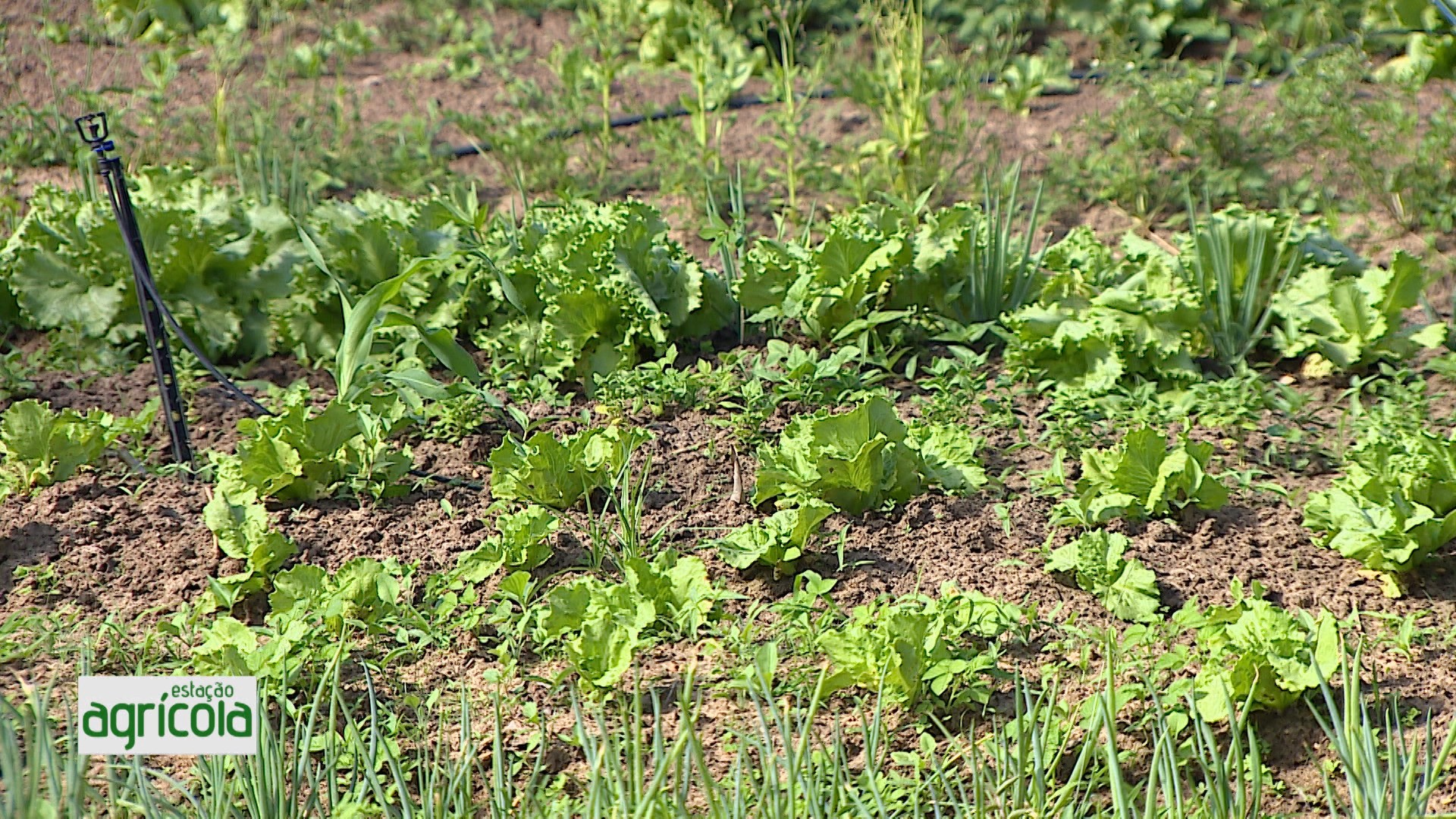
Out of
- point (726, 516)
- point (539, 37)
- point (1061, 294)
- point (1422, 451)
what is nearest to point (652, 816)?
point (726, 516)

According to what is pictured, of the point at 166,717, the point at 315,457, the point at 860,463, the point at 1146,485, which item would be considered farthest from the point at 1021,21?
the point at 166,717

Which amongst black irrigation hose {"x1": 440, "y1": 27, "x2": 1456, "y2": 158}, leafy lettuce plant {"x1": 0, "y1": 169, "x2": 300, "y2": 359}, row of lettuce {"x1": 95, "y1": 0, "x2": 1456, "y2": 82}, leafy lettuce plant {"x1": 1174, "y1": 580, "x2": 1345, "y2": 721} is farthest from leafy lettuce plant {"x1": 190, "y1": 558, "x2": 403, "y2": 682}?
row of lettuce {"x1": 95, "y1": 0, "x2": 1456, "y2": 82}

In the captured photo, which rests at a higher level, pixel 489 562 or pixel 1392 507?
pixel 1392 507

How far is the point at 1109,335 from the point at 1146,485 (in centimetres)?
66

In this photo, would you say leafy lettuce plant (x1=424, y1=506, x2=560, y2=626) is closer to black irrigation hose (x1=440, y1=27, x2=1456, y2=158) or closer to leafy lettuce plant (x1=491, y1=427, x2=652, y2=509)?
leafy lettuce plant (x1=491, y1=427, x2=652, y2=509)

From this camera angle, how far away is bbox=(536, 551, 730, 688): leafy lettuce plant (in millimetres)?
2518

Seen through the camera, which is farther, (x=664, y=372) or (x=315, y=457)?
(x=664, y=372)

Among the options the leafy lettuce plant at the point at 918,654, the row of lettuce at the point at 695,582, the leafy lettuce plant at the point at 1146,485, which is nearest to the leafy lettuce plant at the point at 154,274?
the row of lettuce at the point at 695,582

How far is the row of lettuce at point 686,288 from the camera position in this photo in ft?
12.0

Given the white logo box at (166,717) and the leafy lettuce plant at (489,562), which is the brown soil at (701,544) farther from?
the white logo box at (166,717)

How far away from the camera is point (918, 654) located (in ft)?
8.05

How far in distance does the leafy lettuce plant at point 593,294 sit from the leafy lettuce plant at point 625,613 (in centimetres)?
103

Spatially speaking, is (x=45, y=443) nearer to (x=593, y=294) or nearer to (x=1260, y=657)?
(x=593, y=294)

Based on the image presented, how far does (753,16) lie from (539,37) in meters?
1.29
